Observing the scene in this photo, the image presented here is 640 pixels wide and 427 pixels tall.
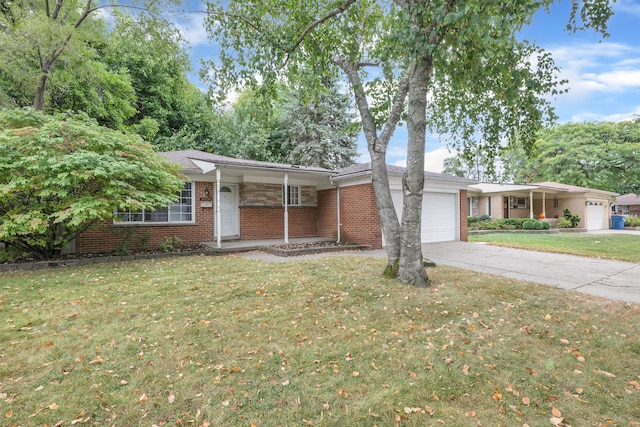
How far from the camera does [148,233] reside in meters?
10.1

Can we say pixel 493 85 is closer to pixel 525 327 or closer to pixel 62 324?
pixel 525 327

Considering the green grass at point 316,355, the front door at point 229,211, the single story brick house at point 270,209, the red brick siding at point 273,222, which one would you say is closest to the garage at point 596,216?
the single story brick house at point 270,209

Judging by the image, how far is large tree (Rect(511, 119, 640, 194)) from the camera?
26625mm

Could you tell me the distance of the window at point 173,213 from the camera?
1011 cm

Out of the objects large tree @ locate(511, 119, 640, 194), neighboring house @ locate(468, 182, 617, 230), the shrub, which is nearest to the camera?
the shrub

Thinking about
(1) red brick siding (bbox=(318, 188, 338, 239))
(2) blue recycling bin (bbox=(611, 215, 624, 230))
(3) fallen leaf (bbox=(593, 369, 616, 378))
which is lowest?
(3) fallen leaf (bbox=(593, 369, 616, 378))

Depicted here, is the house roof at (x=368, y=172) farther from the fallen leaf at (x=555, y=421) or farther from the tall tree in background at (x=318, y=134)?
the tall tree in background at (x=318, y=134)

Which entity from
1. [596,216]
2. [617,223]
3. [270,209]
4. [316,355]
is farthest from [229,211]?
[617,223]

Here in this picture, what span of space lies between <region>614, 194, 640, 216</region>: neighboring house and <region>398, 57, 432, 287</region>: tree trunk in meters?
45.3

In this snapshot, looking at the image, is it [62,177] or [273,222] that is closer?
[62,177]

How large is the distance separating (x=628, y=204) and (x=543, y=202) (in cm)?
2760

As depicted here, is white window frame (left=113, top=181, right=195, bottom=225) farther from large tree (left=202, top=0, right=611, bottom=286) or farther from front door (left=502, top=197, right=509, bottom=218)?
front door (left=502, top=197, right=509, bottom=218)

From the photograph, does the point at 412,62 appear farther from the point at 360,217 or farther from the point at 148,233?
the point at 148,233

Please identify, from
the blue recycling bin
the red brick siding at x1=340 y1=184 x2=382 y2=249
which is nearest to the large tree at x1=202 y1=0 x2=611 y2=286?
the red brick siding at x1=340 y1=184 x2=382 y2=249
